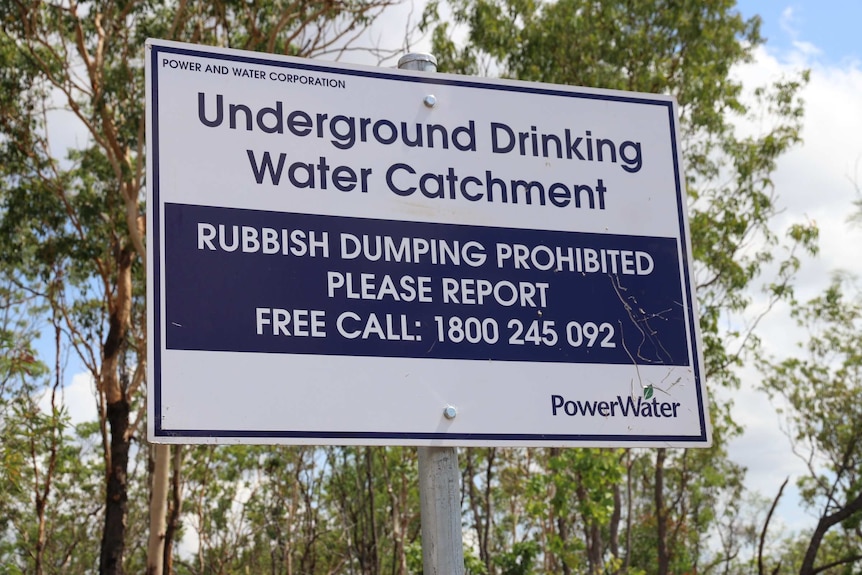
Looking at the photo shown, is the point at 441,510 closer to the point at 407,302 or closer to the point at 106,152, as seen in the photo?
the point at 407,302

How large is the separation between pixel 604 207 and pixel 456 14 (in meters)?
13.2

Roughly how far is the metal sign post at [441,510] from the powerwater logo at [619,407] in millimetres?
230

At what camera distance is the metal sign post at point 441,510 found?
194 cm

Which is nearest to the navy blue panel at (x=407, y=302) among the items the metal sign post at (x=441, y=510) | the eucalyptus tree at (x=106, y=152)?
the metal sign post at (x=441, y=510)

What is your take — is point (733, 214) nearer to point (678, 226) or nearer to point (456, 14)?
point (456, 14)

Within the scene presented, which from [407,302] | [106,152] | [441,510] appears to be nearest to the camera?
[441,510]

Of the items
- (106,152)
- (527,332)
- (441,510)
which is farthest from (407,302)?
(106,152)

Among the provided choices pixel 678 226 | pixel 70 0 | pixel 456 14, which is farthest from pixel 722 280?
pixel 678 226

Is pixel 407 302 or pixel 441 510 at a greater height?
pixel 407 302

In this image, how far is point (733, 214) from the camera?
15.2 m

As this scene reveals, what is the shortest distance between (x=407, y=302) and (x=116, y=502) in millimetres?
12850

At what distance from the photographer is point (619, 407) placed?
2168 mm

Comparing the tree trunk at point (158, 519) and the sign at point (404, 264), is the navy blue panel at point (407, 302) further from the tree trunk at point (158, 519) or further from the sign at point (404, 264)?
the tree trunk at point (158, 519)

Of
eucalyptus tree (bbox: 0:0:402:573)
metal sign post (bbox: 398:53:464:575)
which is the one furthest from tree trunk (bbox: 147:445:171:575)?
metal sign post (bbox: 398:53:464:575)
